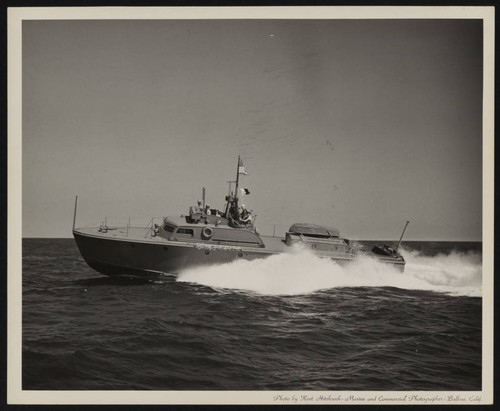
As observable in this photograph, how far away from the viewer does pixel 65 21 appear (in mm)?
12070

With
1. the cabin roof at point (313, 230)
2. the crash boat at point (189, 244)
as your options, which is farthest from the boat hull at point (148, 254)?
the cabin roof at point (313, 230)

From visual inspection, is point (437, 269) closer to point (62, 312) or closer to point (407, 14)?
point (407, 14)

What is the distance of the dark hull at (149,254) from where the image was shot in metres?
19.9

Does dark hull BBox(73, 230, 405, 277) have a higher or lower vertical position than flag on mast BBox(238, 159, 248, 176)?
lower

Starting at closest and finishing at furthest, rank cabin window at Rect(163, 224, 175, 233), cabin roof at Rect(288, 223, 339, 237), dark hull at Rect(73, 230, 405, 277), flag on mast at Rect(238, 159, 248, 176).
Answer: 1. dark hull at Rect(73, 230, 405, 277)
2. cabin window at Rect(163, 224, 175, 233)
3. flag on mast at Rect(238, 159, 248, 176)
4. cabin roof at Rect(288, 223, 339, 237)

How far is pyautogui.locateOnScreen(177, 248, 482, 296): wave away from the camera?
19984 millimetres

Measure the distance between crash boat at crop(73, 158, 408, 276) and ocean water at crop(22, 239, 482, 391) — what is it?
1.92ft

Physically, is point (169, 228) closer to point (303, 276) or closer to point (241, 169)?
point (241, 169)

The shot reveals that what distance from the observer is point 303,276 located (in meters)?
20.6

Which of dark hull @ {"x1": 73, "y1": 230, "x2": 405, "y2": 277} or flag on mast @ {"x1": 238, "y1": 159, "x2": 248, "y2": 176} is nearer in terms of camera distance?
dark hull @ {"x1": 73, "y1": 230, "x2": 405, "y2": 277}

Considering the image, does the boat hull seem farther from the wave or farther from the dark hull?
the wave

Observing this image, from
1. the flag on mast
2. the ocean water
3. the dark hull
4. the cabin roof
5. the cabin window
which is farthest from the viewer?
the cabin roof

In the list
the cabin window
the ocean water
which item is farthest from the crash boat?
the ocean water
